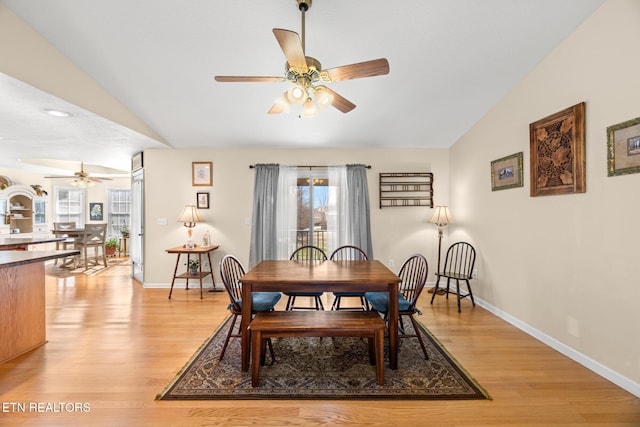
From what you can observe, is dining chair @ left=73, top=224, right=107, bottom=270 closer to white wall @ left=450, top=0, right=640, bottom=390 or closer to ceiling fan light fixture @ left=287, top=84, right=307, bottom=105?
ceiling fan light fixture @ left=287, top=84, right=307, bottom=105

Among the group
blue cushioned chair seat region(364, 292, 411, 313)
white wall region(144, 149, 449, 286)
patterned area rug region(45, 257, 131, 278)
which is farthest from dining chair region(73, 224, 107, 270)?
blue cushioned chair seat region(364, 292, 411, 313)

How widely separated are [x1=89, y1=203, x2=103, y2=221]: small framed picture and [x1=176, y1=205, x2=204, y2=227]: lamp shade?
5.73m

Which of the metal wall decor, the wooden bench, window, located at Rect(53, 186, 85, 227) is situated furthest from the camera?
window, located at Rect(53, 186, 85, 227)

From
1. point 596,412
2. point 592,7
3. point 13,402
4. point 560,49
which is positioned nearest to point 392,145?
point 560,49

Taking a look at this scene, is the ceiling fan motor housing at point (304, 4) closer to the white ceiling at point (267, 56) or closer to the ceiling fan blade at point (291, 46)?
the white ceiling at point (267, 56)

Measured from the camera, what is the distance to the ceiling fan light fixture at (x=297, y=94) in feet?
6.35

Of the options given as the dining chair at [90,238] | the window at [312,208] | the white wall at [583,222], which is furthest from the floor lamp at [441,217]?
the dining chair at [90,238]

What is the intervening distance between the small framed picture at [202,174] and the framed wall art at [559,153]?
4359 mm

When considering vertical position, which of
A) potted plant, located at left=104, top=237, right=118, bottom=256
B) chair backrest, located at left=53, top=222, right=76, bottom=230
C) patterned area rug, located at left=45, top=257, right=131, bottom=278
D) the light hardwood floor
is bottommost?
the light hardwood floor

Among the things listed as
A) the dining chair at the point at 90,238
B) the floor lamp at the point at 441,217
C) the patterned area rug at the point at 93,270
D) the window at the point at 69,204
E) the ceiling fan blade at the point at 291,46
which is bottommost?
the patterned area rug at the point at 93,270

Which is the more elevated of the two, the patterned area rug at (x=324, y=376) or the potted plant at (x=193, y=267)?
the potted plant at (x=193, y=267)

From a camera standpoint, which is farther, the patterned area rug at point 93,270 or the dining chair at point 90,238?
the dining chair at point 90,238

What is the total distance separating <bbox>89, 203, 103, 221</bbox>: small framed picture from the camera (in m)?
8.26

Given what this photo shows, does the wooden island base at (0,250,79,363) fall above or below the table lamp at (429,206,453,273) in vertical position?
below
